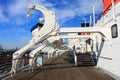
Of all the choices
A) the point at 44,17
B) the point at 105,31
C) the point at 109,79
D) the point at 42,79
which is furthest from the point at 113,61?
the point at 44,17

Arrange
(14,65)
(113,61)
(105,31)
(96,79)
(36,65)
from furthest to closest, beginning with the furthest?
(36,65)
(105,31)
(14,65)
(113,61)
(96,79)

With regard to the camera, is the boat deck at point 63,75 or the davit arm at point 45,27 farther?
the davit arm at point 45,27

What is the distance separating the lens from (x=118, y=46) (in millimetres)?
10680

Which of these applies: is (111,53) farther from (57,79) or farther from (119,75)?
(57,79)

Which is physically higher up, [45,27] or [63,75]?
[45,27]

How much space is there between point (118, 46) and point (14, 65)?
21.0 feet

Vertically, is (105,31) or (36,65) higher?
(105,31)

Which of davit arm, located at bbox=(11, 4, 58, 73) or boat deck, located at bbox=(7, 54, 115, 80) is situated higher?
davit arm, located at bbox=(11, 4, 58, 73)

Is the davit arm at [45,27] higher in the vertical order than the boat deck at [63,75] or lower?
higher

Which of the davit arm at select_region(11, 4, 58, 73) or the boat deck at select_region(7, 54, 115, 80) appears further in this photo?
the davit arm at select_region(11, 4, 58, 73)

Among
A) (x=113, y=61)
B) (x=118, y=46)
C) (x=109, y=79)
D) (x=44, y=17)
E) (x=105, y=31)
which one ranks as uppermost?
(x=44, y=17)

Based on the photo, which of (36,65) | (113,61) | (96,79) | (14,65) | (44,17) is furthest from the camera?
(36,65)

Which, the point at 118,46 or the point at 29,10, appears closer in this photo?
the point at 118,46

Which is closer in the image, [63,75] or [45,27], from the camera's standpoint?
[63,75]
